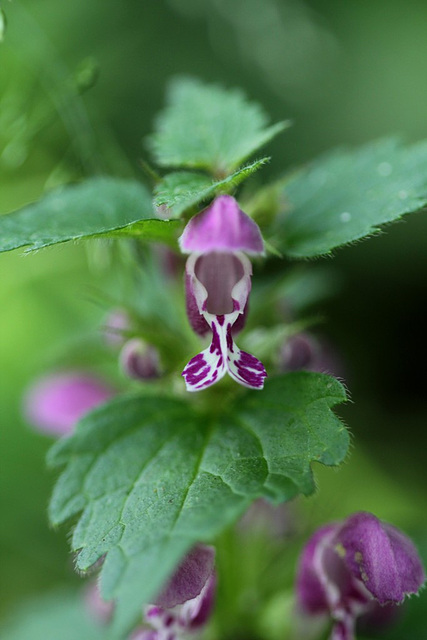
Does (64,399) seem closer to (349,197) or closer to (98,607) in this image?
(98,607)

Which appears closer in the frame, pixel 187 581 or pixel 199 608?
pixel 187 581

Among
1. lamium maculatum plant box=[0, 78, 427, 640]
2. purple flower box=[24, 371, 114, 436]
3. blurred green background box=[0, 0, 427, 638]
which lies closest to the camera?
lamium maculatum plant box=[0, 78, 427, 640]

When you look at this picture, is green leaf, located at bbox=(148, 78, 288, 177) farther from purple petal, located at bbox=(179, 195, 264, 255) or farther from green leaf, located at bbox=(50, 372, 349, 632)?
green leaf, located at bbox=(50, 372, 349, 632)

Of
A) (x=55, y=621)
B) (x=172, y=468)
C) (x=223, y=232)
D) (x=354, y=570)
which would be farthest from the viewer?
(x=55, y=621)

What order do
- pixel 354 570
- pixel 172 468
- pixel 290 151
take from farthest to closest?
pixel 290 151 < pixel 354 570 < pixel 172 468

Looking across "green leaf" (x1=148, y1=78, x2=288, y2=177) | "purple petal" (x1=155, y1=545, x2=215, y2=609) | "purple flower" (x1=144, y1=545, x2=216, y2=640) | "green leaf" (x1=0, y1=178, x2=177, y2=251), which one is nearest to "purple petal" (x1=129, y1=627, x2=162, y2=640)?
"purple flower" (x1=144, y1=545, x2=216, y2=640)

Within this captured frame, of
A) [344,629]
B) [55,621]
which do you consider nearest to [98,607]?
[55,621]
